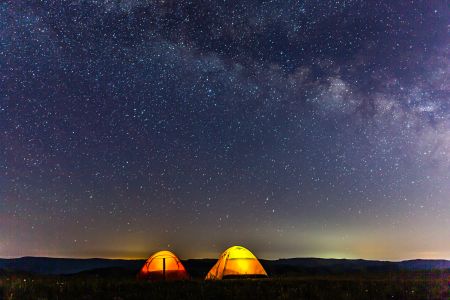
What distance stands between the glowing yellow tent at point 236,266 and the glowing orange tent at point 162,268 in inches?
109

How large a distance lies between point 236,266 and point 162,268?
518cm

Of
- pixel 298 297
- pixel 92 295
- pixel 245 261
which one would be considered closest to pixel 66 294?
pixel 92 295

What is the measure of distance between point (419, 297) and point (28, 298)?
12079mm

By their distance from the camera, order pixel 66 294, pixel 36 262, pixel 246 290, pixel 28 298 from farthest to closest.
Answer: pixel 36 262
pixel 246 290
pixel 66 294
pixel 28 298

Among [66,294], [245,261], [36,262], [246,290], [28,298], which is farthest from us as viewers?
[36,262]

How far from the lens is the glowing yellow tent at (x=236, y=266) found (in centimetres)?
2612

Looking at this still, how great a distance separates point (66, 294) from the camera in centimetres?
1534

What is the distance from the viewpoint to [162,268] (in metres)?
29.0

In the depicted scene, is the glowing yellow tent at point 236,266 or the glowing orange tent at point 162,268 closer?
the glowing yellow tent at point 236,266

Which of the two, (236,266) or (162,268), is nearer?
(236,266)

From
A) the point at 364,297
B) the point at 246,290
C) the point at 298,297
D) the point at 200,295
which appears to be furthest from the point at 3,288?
the point at 364,297

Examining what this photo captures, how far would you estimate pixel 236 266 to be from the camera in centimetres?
2627

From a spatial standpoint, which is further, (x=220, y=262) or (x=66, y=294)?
(x=220, y=262)

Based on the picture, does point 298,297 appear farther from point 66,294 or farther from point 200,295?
point 66,294
